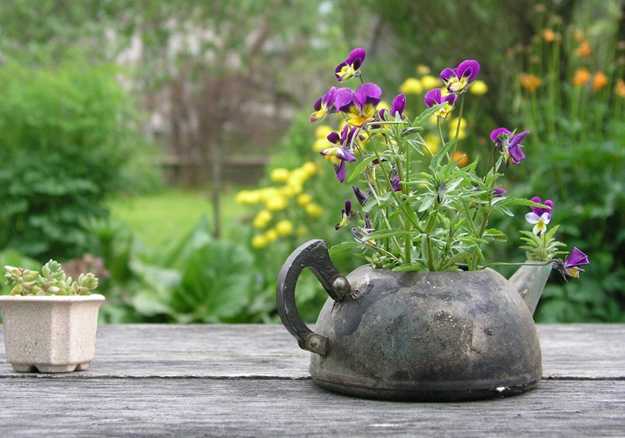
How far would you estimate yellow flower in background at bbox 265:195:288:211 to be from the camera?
410 centimetres

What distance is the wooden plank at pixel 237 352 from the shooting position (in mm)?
1303

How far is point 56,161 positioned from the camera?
437 centimetres

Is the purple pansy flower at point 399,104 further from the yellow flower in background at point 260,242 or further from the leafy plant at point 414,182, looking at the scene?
the yellow flower in background at point 260,242

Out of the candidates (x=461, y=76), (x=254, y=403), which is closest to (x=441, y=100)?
(x=461, y=76)

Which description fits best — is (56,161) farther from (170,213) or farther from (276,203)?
(170,213)

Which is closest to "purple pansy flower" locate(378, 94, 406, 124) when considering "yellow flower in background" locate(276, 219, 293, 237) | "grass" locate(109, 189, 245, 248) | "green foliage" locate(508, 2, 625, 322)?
"green foliage" locate(508, 2, 625, 322)

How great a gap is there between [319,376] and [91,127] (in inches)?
139

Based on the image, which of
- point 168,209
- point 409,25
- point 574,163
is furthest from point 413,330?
point 168,209

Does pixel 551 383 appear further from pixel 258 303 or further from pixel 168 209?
pixel 168 209

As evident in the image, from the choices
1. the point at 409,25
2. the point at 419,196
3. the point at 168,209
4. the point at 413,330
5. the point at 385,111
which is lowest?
the point at 168,209

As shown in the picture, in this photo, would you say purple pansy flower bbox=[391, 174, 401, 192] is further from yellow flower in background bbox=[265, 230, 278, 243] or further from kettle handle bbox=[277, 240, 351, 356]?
yellow flower in background bbox=[265, 230, 278, 243]

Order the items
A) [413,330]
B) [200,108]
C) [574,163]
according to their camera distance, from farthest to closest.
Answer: [200,108], [574,163], [413,330]

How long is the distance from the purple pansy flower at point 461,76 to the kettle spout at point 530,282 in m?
0.29

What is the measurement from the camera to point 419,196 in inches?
44.1
